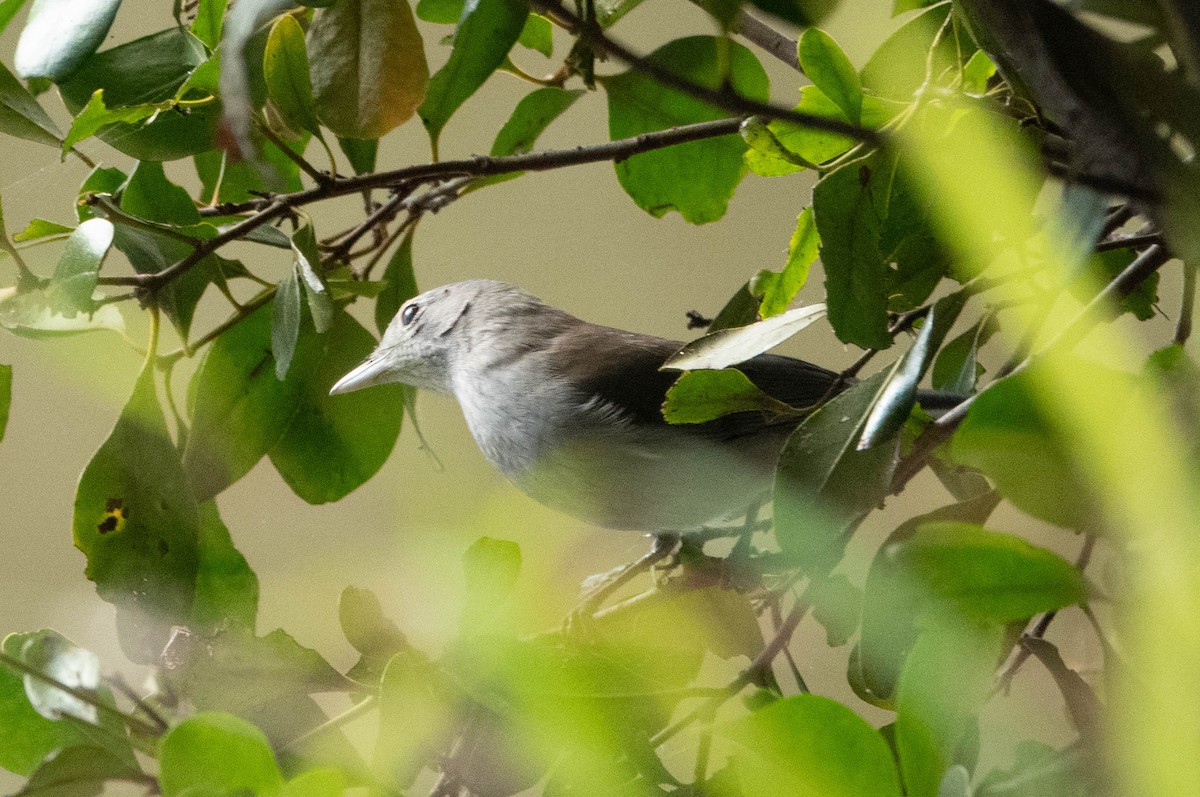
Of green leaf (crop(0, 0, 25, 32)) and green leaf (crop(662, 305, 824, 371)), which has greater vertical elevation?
green leaf (crop(0, 0, 25, 32))

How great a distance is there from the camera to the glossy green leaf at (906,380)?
45 cm

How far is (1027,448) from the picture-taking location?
36 cm

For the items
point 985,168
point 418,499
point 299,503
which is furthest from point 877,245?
point 299,503

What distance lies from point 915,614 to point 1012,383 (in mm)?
101

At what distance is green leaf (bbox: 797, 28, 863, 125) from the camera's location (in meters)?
0.55

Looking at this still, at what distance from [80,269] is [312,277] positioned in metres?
0.14

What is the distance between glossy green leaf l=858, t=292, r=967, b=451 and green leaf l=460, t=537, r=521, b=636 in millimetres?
217

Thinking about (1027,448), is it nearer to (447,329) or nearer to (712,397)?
(712,397)

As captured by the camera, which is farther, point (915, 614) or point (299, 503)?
point (299, 503)

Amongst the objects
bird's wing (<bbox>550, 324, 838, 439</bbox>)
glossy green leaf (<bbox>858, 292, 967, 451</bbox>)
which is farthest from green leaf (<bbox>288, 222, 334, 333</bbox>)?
bird's wing (<bbox>550, 324, 838, 439</bbox>)

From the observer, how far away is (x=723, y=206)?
0.86 m

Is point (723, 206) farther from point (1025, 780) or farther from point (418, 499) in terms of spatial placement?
point (418, 499)

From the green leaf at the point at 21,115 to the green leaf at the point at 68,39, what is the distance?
0.07m

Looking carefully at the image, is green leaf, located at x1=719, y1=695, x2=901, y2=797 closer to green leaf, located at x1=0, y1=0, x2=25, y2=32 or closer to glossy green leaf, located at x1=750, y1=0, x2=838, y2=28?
glossy green leaf, located at x1=750, y1=0, x2=838, y2=28
